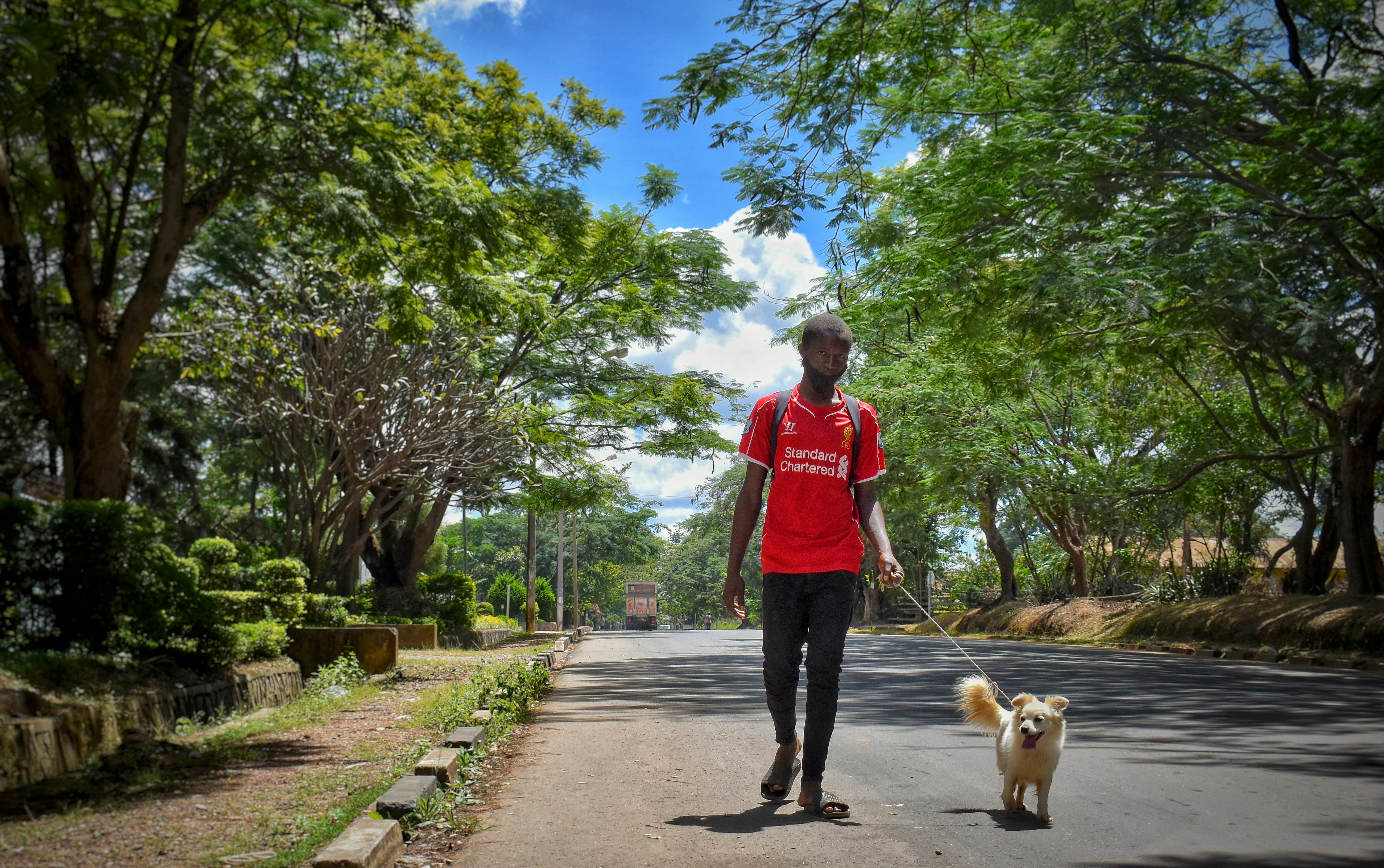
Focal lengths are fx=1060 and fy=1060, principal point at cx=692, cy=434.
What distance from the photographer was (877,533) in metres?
4.66

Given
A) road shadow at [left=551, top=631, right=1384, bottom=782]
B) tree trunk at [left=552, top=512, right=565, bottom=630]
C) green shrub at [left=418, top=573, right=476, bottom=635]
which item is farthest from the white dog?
tree trunk at [left=552, top=512, right=565, bottom=630]

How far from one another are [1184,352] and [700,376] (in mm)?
11009

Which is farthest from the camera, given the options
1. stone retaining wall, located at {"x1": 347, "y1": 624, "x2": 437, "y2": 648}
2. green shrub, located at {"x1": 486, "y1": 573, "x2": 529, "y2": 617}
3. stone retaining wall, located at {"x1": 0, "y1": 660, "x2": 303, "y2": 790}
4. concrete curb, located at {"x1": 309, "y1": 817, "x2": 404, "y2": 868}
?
green shrub, located at {"x1": 486, "y1": 573, "x2": 529, "y2": 617}

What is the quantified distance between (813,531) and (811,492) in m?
0.17

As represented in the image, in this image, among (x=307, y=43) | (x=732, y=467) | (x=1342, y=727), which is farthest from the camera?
(x=732, y=467)

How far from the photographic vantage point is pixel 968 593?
154 feet

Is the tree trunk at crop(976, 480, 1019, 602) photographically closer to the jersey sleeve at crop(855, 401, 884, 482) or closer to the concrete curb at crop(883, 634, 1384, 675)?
the concrete curb at crop(883, 634, 1384, 675)

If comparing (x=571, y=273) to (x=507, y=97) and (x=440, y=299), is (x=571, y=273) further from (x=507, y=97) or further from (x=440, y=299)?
(x=440, y=299)

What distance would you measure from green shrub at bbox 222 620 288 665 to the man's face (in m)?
6.48

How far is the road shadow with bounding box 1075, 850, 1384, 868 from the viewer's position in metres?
3.72

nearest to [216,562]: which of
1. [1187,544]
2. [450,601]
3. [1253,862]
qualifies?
[1253,862]

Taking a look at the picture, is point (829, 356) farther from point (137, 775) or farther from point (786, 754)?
point (137, 775)

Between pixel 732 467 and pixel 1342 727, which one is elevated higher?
pixel 732 467

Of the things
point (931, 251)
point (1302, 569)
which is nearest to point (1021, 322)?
point (931, 251)
